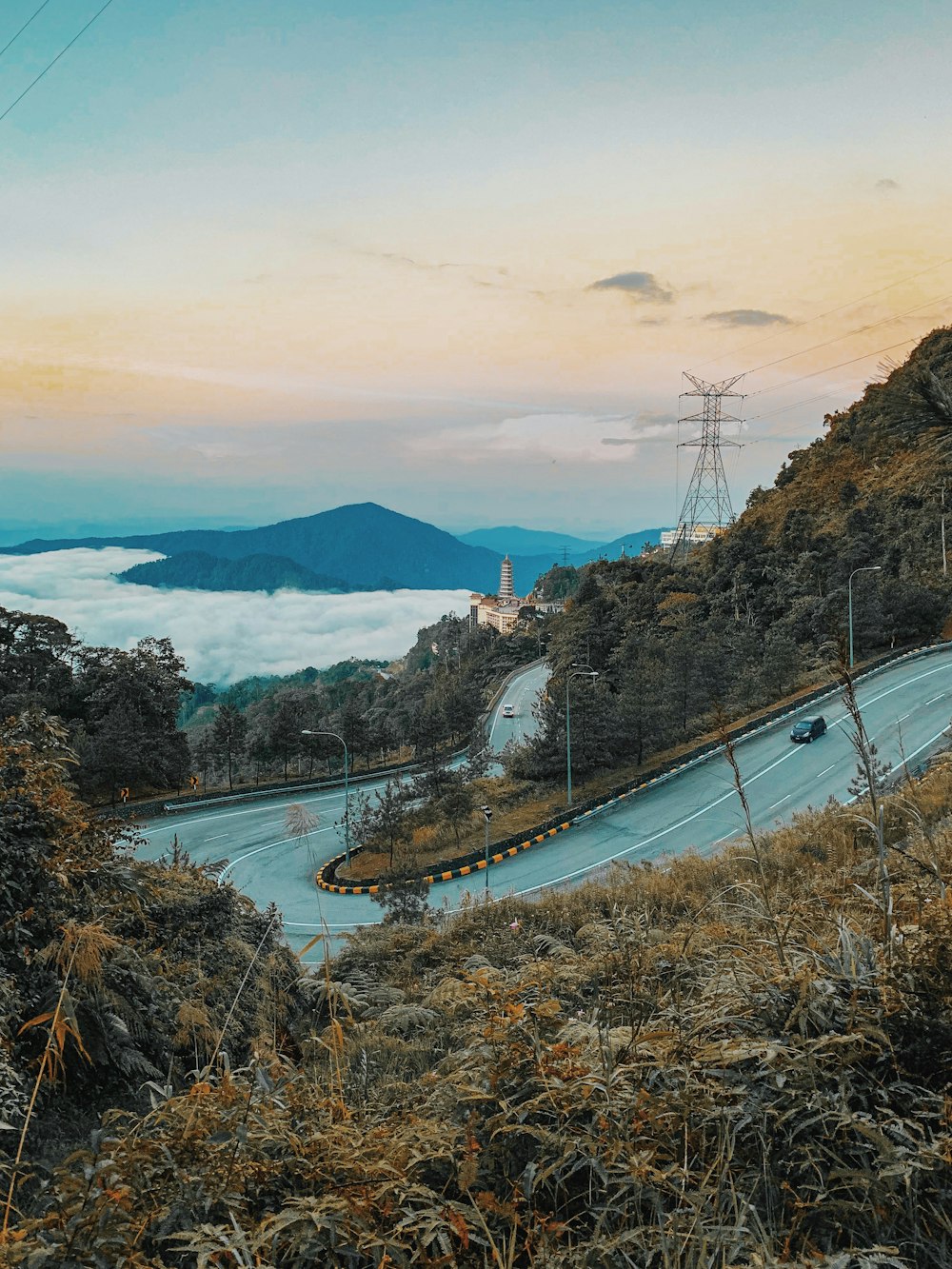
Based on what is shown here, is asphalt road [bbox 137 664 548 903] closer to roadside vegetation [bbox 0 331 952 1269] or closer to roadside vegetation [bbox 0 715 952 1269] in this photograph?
roadside vegetation [bbox 0 331 952 1269]

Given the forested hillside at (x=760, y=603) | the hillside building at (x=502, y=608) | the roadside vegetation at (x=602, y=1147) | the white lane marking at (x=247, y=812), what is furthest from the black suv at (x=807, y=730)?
the hillside building at (x=502, y=608)

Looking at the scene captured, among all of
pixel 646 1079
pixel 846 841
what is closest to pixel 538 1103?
pixel 646 1079

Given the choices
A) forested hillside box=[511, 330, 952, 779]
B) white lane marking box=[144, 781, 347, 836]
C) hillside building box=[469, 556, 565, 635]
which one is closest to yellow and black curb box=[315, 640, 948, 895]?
forested hillside box=[511, 330, 952, 779]

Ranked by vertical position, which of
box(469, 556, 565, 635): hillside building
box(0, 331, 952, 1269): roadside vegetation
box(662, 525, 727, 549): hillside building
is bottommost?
box(0, 331, 952, 1269): roadside vegetation

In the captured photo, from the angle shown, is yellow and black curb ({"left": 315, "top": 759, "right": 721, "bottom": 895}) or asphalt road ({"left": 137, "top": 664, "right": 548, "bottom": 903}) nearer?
yellow and black curb ({"left": 315, "top": 759, "right": 721, "bottom": 895})

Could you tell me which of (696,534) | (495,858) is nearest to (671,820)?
(495,858)

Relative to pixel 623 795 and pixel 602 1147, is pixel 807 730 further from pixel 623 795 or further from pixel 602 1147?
pixel 602 1147
